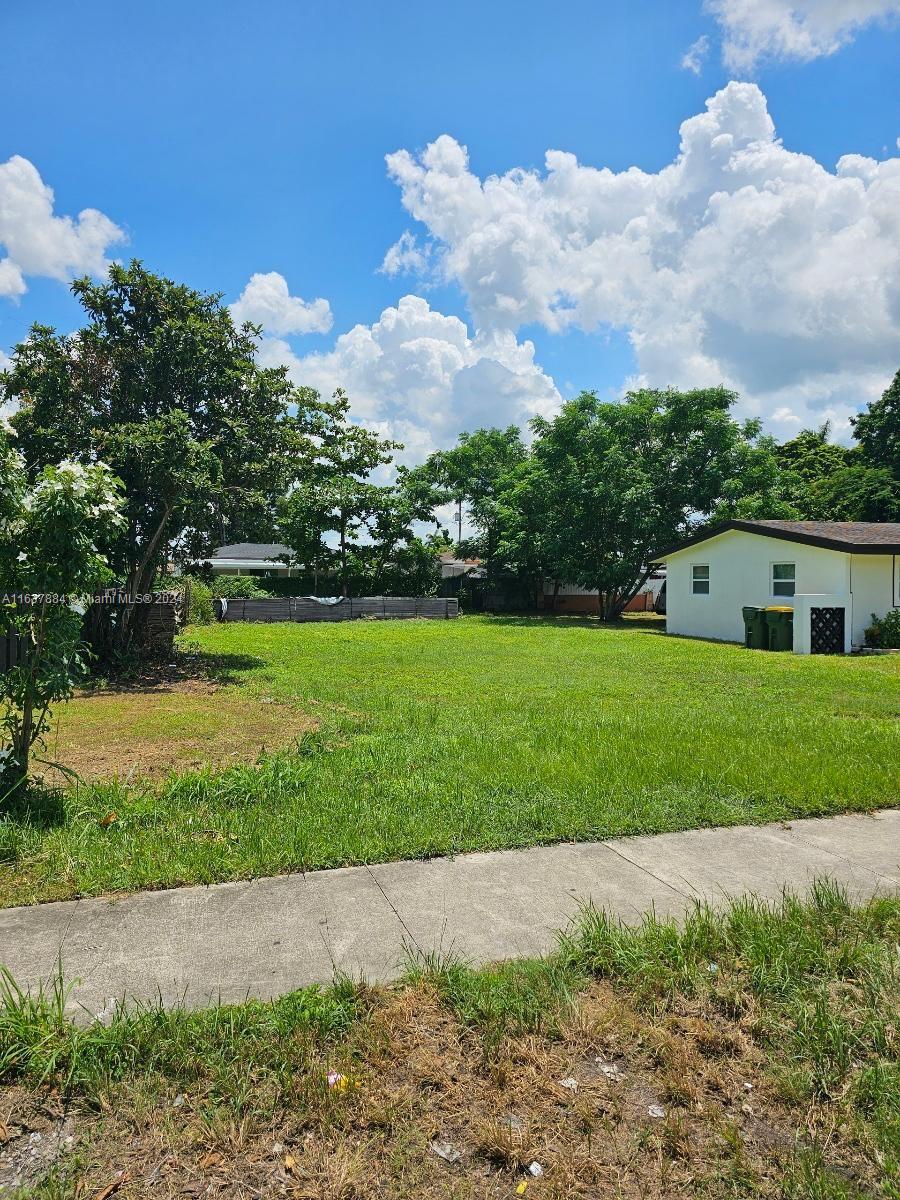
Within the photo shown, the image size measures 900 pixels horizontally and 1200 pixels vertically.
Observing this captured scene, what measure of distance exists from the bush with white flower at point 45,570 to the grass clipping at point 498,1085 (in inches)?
98.5

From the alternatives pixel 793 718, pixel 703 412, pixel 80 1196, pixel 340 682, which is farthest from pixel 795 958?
pixel 703 412

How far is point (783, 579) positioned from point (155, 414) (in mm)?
14661

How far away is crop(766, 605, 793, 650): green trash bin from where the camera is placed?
16.2m

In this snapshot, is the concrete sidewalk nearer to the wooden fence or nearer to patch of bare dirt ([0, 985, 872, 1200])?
patch of bare dirt ([0, 985, 872, 1200])

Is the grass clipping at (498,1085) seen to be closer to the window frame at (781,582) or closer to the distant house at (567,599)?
the window frame at (781,582)

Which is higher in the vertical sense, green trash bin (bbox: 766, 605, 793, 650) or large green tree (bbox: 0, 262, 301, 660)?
large green tree (bbox: 0, 262, 301, 660)

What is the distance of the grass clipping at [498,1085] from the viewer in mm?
1988

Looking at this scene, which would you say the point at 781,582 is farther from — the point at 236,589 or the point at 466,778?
the point at 236,589

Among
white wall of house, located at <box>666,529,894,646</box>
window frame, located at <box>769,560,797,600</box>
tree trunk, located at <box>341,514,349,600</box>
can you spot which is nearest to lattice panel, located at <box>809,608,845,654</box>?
→ white wall of house, located at <box>666,529,894,646</box>

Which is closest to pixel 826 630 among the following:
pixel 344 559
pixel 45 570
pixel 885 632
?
pixel 885 632

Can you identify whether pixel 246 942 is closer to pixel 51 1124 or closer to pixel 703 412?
pixel 51 1124

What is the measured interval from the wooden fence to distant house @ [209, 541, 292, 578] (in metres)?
11.2

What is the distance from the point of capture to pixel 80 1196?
6.24 ft

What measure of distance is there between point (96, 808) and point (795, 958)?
4.20 meters
